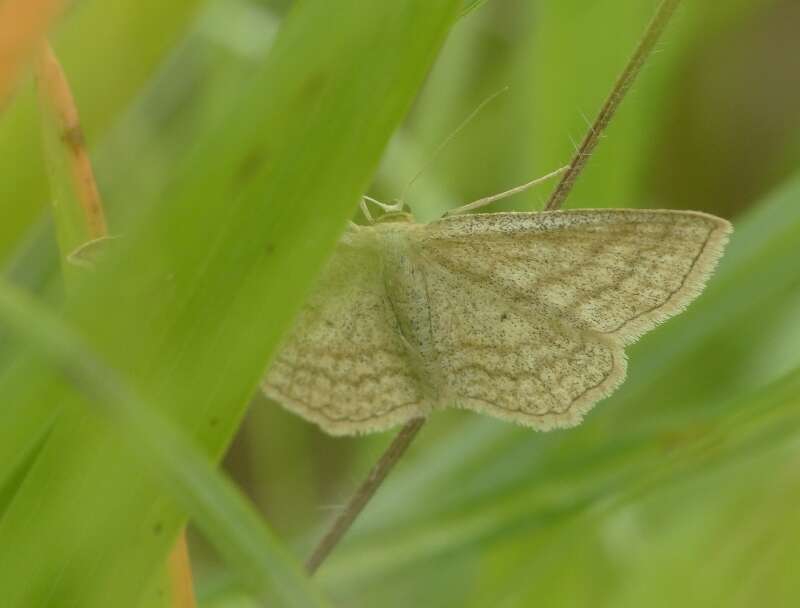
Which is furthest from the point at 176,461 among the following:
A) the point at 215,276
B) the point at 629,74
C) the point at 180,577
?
the point at 629,74

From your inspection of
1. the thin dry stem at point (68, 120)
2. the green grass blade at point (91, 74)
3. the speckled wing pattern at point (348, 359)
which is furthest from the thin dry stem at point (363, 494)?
the green grass blade at point (91, 74)

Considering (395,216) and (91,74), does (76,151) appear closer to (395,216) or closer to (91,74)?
(91,74)

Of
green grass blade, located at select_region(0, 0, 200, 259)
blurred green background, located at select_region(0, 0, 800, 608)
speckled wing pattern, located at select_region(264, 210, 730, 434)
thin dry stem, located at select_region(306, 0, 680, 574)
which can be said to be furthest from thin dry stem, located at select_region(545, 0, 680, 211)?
green grass blade, located at select_region(0, 0, 200, 259)

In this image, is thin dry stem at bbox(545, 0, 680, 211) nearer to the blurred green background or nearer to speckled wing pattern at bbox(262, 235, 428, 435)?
the blurred green background

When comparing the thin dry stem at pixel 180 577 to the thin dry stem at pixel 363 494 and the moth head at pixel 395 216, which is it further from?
the moth head at pixel 395 216

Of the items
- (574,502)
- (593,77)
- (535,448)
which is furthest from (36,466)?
(593,77)

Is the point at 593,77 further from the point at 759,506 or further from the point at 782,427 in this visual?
the point at 759,506
